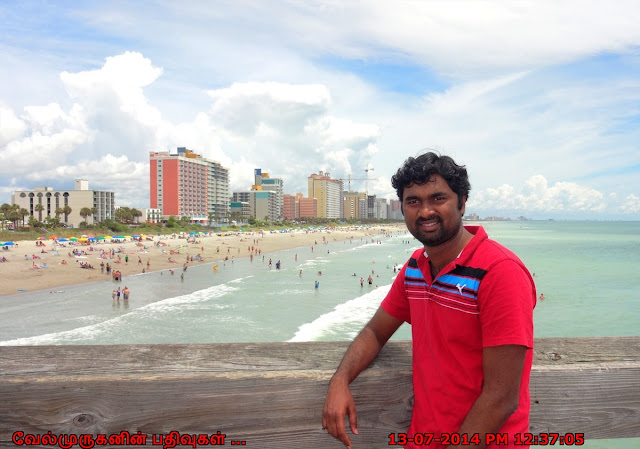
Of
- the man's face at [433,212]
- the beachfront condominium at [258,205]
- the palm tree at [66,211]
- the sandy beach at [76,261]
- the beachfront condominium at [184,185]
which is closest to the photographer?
the man's face at [433,212]

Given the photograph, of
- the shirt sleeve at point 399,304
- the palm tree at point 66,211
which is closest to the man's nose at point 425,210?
the shirt sleeve at point 399,304

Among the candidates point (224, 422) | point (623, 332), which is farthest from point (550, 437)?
point (623, 332)

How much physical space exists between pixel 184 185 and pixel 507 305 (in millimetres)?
138272

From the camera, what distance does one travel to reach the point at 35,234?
69.2m

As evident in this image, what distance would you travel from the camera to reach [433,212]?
1.61 m

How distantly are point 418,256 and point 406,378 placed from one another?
46 cm

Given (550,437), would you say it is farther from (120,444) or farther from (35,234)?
(35,234)

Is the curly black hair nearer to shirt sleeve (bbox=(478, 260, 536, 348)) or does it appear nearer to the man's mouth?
the man's mouth

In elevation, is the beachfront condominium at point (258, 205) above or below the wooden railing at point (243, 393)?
above

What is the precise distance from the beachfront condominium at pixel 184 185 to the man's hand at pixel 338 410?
433ft

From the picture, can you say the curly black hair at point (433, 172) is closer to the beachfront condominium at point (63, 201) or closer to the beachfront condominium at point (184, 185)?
the beachfront condominium at point (63, 201)

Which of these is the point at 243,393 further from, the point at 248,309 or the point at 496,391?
the point at 248,309

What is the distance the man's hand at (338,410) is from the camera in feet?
4.65

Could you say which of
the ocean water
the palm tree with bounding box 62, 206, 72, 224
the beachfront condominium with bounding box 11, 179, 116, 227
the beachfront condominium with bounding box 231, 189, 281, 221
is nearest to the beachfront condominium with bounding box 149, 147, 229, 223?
the beachfront condominium with bounding box 11, 179, 116, 227
